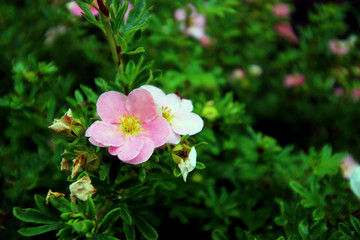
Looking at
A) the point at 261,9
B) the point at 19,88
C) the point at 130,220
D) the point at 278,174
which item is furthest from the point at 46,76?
the point at 261,9

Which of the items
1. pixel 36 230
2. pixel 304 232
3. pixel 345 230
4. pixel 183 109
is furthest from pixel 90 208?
pixel 345 230

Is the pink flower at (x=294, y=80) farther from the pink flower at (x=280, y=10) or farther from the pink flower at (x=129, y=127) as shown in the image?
the pink flower at (x=129, y=127)

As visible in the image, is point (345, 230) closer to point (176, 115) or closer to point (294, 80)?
point (176, 115)

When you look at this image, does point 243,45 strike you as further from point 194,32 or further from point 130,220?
point 130,220

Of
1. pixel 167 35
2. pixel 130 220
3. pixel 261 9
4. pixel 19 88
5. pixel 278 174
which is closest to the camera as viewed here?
pixel 130 220

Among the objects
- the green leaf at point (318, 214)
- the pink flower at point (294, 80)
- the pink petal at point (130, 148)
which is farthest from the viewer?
the pink flower at point (294, 80)

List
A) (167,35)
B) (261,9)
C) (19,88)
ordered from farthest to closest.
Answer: (261,9) < (167,35) < (19,88)

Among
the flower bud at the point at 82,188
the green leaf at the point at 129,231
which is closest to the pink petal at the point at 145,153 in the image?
the flower bud at the point at 82,188

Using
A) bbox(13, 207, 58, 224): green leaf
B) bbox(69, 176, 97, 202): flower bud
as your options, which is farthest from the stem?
bbox(13, 207, 58, 224): green leaf
